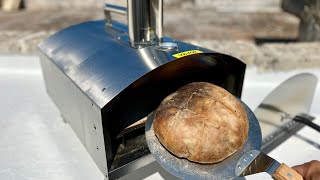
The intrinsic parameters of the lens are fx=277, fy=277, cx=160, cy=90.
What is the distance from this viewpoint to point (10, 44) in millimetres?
4098

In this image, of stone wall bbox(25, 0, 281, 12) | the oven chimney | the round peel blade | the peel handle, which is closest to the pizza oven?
the oven chimney

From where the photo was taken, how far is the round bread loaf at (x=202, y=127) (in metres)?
1.53

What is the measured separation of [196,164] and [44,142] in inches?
57.9

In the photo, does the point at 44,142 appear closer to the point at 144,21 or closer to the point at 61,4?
the point at 144,21

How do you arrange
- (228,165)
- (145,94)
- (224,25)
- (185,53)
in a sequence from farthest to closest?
(224,25)
(145,94)
(185,53)
(228,165)

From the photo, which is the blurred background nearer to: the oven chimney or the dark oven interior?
the dark oven interior

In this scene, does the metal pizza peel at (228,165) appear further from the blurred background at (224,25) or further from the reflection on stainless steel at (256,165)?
the blurred background at (224,25)

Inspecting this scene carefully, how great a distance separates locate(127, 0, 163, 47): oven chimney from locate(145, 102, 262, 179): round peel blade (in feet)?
2.28

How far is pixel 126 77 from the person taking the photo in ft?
5.20

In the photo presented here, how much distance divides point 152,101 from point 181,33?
401 inches

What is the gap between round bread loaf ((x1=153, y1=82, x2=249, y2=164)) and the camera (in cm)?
153

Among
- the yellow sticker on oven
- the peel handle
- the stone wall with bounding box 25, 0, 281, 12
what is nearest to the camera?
the peel handle

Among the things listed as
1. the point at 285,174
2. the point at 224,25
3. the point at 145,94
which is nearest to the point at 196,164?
the point at 285,174

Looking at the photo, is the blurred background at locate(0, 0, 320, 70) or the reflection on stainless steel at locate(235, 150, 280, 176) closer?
the reflection on stainless steel at locate(235, 150, 280, 176)
